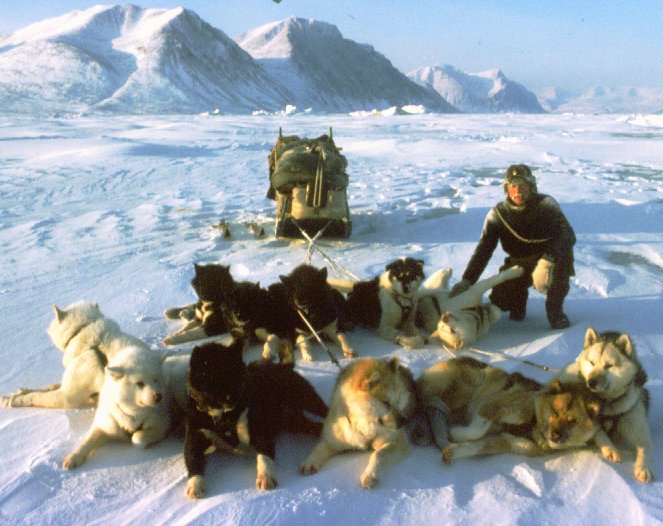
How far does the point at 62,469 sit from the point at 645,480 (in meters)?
2.85

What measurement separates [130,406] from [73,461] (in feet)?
1.27

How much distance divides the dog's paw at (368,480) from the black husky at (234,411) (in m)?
0.42

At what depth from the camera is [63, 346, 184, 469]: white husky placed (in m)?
2.78

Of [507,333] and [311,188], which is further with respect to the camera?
[311,188]

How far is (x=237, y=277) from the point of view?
599cm

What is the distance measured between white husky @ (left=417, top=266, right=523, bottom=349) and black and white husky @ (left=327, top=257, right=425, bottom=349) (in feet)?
0.50

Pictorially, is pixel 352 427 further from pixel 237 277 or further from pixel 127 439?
pixel 237 277

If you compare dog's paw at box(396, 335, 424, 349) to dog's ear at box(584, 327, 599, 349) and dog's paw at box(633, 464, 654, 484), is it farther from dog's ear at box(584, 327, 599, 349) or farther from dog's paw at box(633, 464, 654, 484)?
dog's paw at box(633, 464, 654, 484)

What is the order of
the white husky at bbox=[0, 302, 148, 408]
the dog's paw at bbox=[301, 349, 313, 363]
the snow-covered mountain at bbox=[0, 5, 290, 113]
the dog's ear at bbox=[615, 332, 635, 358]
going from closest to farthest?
the dog's ear at bbox=[615, 332, 635, 358], the white husky at bbox=[0, 302, 148, 408], the dog's paw at bbox=[301, 349, 313, 363], the snow-covered mountain at bbox=[0, 5, 290, 113]

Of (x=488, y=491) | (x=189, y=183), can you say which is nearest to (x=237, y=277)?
(x=488, y=491)

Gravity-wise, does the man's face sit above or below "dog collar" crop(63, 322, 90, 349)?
above

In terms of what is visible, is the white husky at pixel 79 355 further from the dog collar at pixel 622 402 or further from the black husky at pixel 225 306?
the dog collar at pixel 622 402

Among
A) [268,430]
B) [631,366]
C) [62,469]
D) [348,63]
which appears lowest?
[62,469]

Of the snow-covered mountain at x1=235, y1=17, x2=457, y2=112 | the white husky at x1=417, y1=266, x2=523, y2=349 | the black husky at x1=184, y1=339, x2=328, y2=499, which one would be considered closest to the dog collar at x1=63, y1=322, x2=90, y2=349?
the black husky at x1=184, y1=339, x2=328, y2=499
